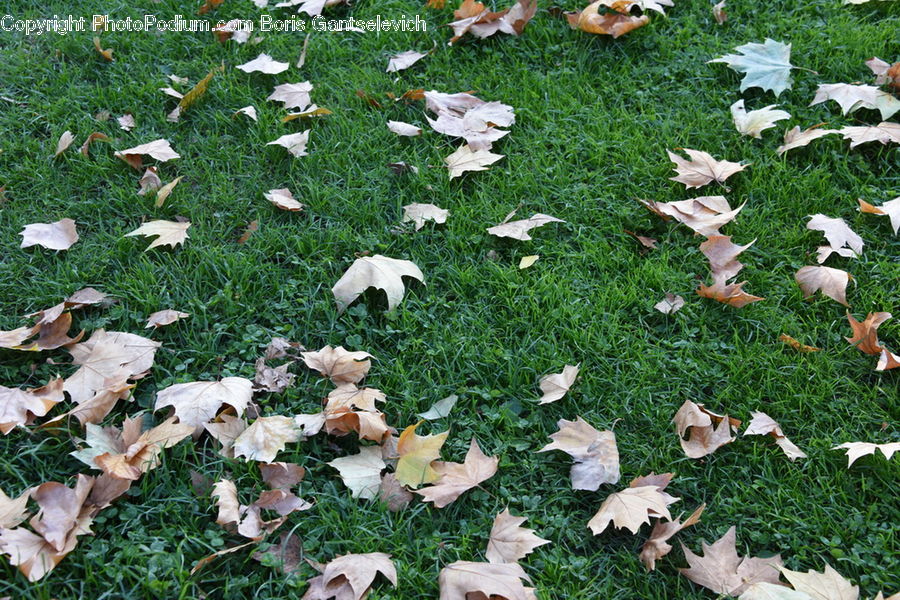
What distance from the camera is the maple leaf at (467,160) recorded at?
2850 mm

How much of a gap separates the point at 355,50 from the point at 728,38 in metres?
1.67

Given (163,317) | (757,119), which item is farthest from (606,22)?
(163,317)

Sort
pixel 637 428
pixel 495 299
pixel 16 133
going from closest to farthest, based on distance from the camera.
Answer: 1. pixel 637 428
2. pixel 495 299
3. pixel 16 133

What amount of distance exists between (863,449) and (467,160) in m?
1.63

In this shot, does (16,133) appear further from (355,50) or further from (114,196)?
(355,50)

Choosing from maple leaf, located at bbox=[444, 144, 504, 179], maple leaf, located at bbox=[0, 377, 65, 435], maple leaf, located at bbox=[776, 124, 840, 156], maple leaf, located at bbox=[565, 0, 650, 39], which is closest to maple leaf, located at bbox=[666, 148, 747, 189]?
maple leaf, located at bbox=[776, 124, 840, 156]

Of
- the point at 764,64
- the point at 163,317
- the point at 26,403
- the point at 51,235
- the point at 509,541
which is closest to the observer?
the point at 509,541

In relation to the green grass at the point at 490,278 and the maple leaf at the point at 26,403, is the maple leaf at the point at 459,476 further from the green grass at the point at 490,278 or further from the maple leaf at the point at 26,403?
the maple leaf at the point at 26,403

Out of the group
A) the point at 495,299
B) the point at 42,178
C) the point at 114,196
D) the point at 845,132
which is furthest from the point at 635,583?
the point at 42,178

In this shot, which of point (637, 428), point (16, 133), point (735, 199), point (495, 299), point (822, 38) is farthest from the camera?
point (822, 38)

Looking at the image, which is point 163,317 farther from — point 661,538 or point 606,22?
point 606,22

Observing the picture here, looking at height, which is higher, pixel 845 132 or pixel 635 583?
pixel 845 132

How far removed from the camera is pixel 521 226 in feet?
8.73

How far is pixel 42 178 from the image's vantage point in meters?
2.88
